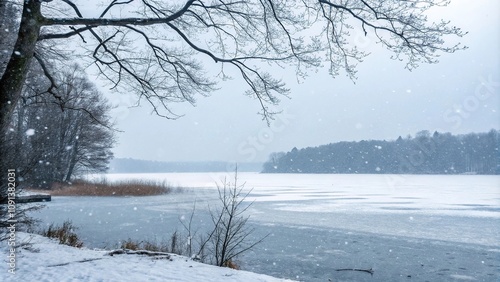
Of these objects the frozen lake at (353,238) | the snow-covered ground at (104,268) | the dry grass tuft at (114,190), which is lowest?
the frozen lake at (353,238)

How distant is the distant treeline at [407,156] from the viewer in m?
105

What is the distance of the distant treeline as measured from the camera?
105m

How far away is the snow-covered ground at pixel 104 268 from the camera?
5027mm

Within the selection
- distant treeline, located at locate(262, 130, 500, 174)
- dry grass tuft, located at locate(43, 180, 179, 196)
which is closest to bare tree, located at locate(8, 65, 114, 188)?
dry grass tuft, located at locate(43, 180, 179, 196)

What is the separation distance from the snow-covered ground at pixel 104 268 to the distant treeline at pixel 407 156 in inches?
4314

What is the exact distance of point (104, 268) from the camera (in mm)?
5586

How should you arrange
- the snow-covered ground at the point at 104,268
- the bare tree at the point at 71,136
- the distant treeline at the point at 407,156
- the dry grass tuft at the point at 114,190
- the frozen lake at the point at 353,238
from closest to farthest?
the snow-covered ground at the point at 104,268 < the frozen lake at the point at 353,238 < the dry grass tuft at the point at 114,190 < the bare tree at the point at 71,136 < the distant treeline at the point at 407,156

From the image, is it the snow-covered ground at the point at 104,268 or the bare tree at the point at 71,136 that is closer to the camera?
the snow-covered ground at the point at 104,268

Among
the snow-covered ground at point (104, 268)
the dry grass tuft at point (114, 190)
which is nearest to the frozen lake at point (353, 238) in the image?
the snow-covered ground at point (104, 268)

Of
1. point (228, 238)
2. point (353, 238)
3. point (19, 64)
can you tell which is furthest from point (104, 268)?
point (353, 238)

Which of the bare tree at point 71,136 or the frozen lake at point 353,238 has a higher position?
the bare tree at point 71,136

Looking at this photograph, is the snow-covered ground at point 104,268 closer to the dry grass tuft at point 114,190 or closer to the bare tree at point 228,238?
the bare tree at point 228,238

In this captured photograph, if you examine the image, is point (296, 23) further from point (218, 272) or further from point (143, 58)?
point (218, 272)

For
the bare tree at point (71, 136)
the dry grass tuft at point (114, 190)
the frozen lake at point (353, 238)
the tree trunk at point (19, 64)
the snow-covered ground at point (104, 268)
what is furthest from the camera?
the bare tree at point (71, 136)
